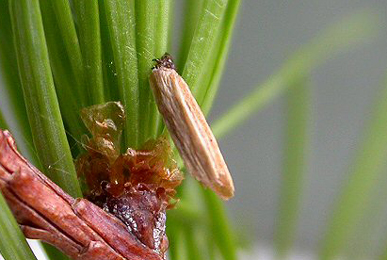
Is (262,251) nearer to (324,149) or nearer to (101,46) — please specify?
(324,149)

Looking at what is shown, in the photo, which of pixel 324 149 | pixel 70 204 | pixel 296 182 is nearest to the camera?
pixel 70 204

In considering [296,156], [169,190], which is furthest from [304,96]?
[169,190]

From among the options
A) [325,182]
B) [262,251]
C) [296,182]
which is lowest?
[262,251]

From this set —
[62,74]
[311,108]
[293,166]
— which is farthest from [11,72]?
[311,108]

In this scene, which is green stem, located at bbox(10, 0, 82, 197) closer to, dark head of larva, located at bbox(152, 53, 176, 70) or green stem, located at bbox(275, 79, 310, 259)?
dark head of larva, located at bbox(152, 53, 176, 70)

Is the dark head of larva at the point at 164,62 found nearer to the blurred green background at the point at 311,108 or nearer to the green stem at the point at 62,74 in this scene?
the green stem at the point at 62,74

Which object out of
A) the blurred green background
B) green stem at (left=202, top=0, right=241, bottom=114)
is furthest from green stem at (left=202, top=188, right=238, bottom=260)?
the blurred green background

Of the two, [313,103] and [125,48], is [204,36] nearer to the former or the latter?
[125,48]

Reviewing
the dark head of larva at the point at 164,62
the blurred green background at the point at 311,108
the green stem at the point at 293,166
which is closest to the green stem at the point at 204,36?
the dark head of larva at the point at 164,62
